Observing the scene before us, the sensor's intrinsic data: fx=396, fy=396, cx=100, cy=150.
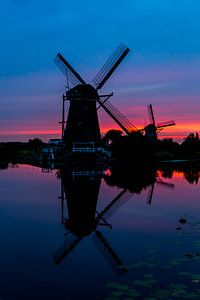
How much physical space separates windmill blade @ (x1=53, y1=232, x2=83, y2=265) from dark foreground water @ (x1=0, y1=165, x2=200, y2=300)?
1.0 inches

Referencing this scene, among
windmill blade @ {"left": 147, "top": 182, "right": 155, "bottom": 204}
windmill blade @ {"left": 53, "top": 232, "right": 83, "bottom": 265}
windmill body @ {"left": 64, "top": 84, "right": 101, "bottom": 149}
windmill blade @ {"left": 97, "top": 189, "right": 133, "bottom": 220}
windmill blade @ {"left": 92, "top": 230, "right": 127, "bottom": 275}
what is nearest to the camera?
windmill blade @ {"left": 92, "top": 230, "right": 127, "bottom": 275}

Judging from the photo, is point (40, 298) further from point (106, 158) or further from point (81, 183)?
point (106, 158)

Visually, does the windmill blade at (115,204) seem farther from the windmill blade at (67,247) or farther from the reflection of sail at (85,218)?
the windmill blade at (67,247)

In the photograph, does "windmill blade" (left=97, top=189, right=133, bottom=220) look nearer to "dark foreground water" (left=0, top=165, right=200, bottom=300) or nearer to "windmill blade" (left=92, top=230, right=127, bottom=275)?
"dark foreground water" (left=0, top=165, right=200, bottom=300)

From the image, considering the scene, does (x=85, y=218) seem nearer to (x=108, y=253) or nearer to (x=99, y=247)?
(x=99, y=247)

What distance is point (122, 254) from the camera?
A: 963cm

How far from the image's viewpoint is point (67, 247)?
33.9 ft

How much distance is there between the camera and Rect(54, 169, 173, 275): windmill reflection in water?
9641mm

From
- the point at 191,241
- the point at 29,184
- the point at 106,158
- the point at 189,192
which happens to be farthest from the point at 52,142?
the point at 191,241

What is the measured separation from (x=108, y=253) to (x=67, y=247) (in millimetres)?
1221

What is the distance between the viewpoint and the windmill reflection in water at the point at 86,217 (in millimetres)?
9641

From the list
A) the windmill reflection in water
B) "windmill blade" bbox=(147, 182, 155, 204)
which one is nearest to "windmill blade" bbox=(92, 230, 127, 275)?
the windmill reflection in water

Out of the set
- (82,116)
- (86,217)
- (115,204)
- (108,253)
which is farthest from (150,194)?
(82,116)

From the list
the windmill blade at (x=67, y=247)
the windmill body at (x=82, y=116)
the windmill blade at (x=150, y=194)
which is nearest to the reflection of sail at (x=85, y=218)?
the windmill blade at (x=67, y=247)
